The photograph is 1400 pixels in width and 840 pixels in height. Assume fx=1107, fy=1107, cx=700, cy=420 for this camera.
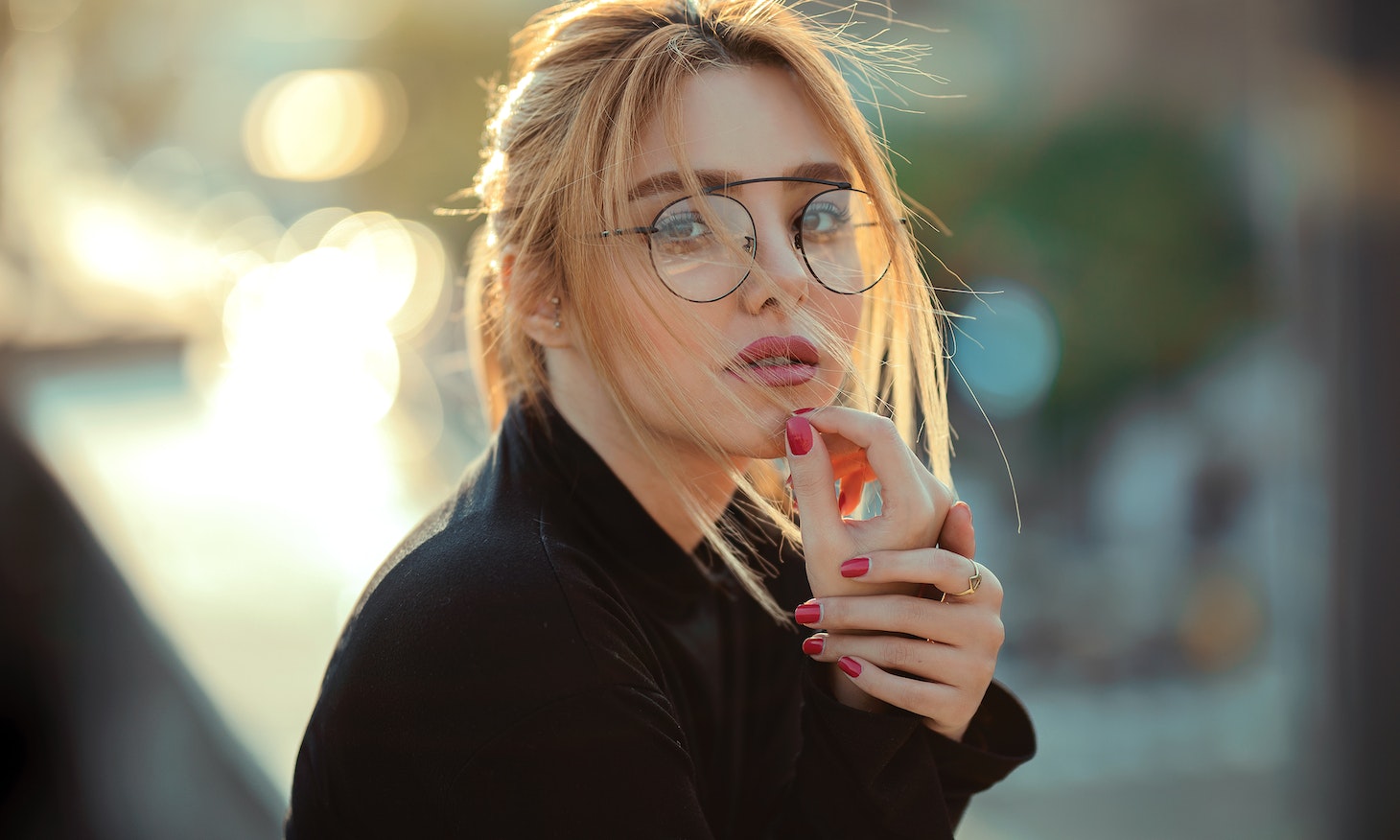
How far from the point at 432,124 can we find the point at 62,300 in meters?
7.77

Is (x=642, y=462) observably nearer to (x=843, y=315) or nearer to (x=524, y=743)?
(x=843, y=315)

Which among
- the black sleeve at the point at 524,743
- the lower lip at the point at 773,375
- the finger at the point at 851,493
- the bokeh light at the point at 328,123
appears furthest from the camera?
the bokeh light at the point at 328,123

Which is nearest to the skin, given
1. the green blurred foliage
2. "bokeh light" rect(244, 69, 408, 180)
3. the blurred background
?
the blurred background

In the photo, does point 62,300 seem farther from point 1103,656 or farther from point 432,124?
point 432,124

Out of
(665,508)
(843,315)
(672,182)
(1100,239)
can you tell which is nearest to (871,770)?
(665,508)

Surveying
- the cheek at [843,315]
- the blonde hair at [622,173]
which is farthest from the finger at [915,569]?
the cheek at [843,315]

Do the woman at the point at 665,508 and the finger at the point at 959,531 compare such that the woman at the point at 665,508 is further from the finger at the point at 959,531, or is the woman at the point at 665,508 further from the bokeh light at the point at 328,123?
the bokeh light at the point at 328,123

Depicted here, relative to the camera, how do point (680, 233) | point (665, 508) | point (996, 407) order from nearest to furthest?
point (680, 233) → point (665, 508) → point (996, 407)

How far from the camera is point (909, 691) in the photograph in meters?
1.52

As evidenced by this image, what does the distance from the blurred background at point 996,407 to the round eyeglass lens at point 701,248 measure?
17.1 inches

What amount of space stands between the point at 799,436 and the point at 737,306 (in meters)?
0.21

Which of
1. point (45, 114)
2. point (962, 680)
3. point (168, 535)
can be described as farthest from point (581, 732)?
point (45, 114)

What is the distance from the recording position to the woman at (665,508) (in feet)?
4.53

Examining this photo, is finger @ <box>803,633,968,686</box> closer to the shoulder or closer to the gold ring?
the gold ring
